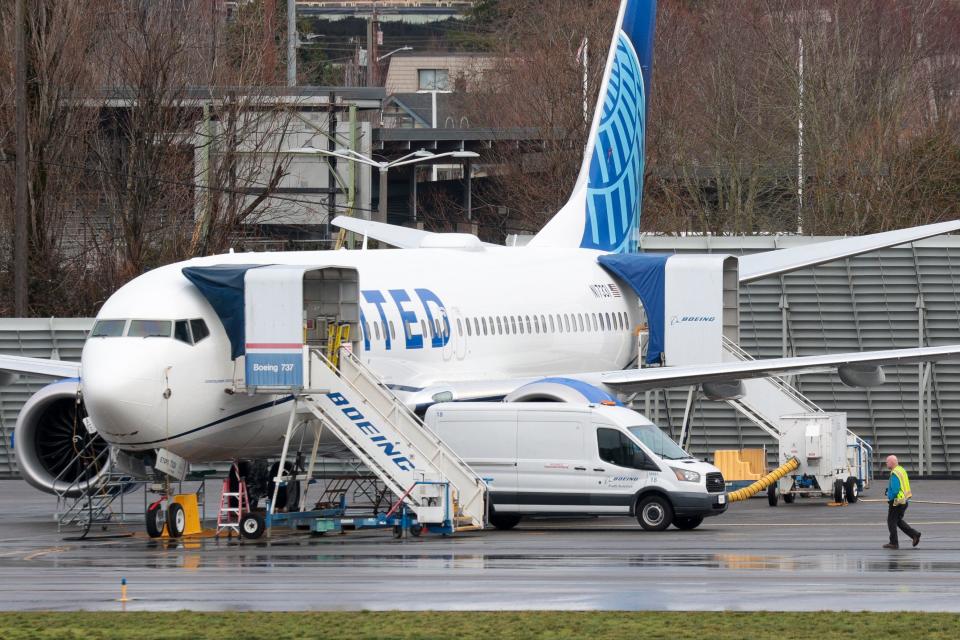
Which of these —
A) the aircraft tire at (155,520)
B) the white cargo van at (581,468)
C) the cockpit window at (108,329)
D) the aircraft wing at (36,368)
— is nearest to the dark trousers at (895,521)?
the white cargo van at (581,468)

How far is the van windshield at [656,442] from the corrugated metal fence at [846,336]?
13155 mm

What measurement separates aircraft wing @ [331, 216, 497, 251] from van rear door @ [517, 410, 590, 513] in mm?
7728

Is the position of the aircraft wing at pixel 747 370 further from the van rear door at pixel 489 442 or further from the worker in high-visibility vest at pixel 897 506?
the worker in high-visibility vest at pixel 897 506

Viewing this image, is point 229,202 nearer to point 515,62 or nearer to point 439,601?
point 515,62

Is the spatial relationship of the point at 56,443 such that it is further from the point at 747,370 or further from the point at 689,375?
the point at 747,370

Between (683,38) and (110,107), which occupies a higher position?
(683,38)

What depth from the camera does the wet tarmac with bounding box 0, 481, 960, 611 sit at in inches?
723

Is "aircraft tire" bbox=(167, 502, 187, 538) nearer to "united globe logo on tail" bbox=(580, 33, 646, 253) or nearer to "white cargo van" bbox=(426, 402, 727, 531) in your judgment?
"white cargo van" bbox=(426, 402, 727, 531)

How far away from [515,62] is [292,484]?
166 feet

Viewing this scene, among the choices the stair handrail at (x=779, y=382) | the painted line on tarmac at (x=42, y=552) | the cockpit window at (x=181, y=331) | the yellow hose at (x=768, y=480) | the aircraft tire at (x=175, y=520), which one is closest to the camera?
the painted line on tarmac at (x=42, y=552)

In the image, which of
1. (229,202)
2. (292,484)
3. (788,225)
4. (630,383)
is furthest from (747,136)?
(292,484)

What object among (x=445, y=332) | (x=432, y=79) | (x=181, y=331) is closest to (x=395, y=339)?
(x=445, y=332)

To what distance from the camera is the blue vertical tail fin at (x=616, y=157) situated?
4019 cm

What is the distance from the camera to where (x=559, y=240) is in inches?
1553
